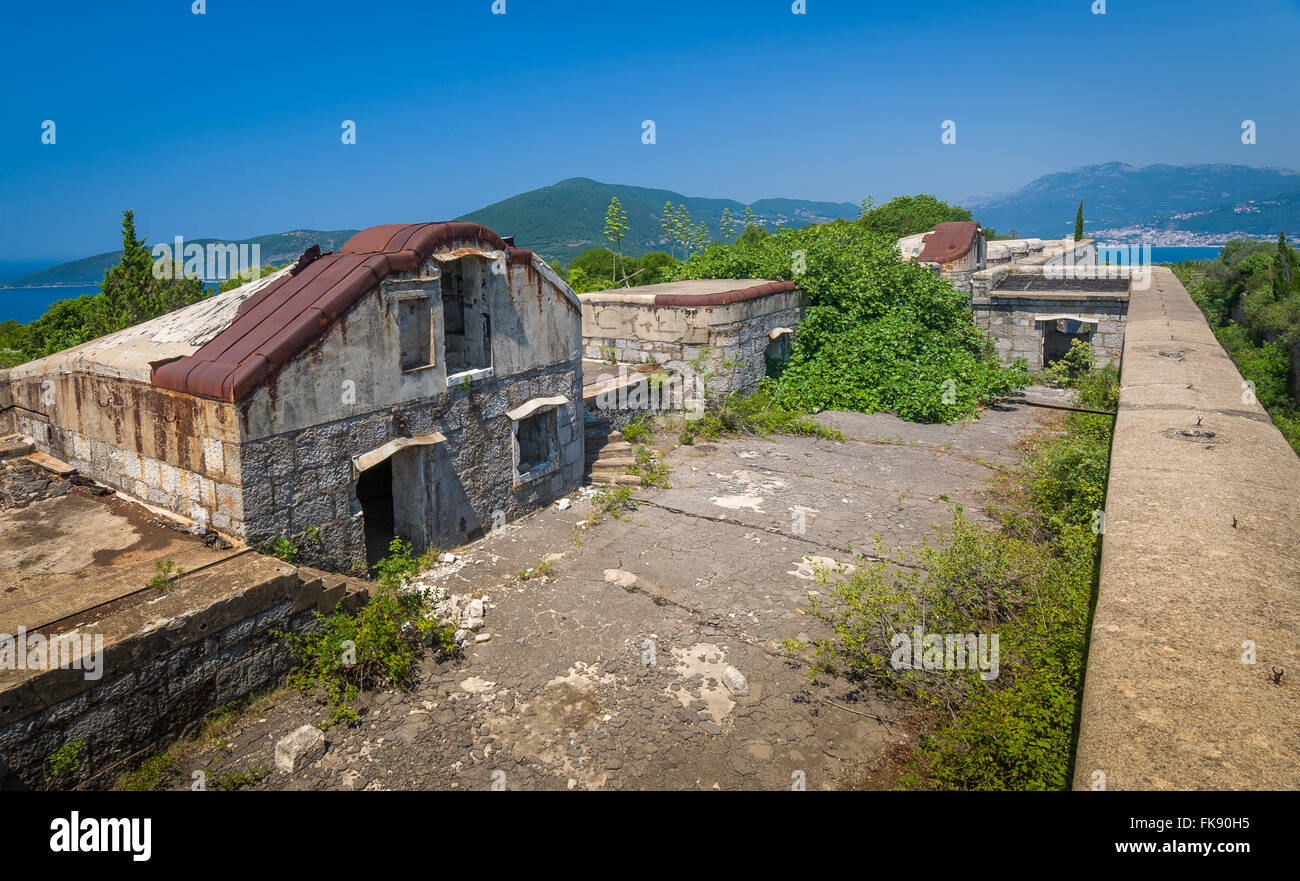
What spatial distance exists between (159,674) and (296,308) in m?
3.20

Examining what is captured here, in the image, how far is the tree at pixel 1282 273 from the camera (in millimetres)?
20828

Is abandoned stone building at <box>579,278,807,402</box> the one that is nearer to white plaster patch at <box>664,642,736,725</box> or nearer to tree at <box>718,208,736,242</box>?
tree at <box>718,208,736,242</box>

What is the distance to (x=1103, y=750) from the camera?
2783 millimetres

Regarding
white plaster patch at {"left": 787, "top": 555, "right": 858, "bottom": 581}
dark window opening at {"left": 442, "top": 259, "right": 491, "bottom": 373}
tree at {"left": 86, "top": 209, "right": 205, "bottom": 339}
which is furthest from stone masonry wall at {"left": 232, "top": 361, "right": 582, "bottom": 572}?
tree at {"left": 86, "top": 209, "right": 205, "bottom": 339}

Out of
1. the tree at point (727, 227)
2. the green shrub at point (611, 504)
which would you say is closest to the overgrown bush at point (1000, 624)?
the green shrub at point (611, 504)

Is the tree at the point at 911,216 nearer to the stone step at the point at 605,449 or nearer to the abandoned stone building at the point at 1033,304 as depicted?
the abandoned stone building at the point at 1033,304

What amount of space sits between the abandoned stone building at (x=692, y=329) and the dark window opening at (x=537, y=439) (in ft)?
12.4

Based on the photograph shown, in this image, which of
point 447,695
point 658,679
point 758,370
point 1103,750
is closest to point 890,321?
point 758,370

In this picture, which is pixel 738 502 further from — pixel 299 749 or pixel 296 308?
pixel 299 749

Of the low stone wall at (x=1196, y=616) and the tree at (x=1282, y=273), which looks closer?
the low stone wall at (x=1196, y=616)

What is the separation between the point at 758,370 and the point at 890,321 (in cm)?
315

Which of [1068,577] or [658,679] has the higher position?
[1068,577]
